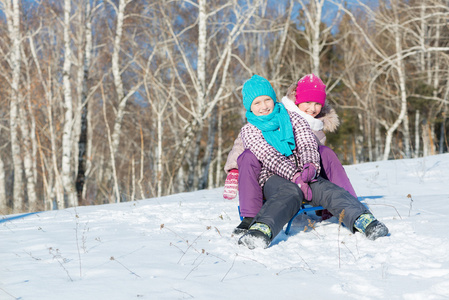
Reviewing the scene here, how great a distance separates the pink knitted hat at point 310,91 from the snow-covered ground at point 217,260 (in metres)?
0.95

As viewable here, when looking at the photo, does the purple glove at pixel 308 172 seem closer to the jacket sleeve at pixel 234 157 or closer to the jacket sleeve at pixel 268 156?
the jacket sleeve at pixel 268 156

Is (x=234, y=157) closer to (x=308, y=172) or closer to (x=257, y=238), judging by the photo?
(x=308, y=172)

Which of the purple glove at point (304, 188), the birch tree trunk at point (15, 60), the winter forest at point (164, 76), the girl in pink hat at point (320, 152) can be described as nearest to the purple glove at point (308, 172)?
the purple glove at point (304, 188)

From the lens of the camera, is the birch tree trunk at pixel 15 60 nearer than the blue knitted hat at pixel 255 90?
No

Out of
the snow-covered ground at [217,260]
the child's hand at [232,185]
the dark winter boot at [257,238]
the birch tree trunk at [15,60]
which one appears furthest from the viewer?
the birch tree trunk at [15,60]

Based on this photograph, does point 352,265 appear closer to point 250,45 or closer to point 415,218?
point 415,218

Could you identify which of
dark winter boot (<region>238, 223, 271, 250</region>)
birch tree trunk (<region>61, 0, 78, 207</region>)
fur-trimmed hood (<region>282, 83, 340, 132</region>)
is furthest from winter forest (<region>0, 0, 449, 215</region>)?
dark winter boot (<region>238, 223, 271, 250</region>)

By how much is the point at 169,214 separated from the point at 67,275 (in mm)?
1752

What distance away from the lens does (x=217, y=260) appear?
2227 millimetres

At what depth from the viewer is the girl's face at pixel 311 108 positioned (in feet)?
11.2

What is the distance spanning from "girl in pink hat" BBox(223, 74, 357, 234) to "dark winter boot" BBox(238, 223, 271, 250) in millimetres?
311

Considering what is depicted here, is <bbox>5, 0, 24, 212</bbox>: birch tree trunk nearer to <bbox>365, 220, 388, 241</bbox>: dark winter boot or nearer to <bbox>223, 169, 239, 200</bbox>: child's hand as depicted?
<bbox>223, 169, 239, 200</bbox>: child's hand

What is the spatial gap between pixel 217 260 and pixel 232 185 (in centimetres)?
86

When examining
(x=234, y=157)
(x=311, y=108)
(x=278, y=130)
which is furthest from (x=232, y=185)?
(x=311, y=108)
